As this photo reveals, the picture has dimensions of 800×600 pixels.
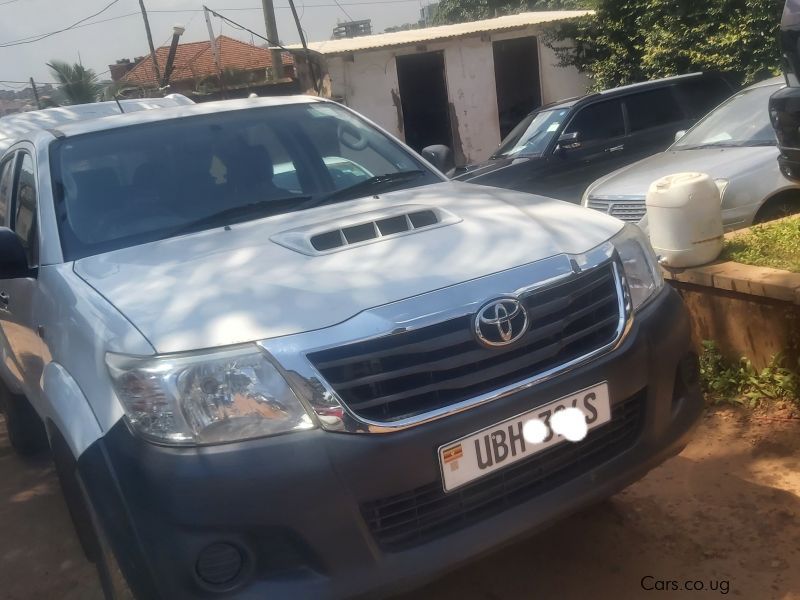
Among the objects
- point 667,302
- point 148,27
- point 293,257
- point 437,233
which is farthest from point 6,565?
point 148,27

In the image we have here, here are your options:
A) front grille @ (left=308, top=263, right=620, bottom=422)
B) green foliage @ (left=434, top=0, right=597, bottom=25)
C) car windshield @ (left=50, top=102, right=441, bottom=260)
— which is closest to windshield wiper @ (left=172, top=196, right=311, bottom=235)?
car windshield @ (left=50, top=102, right=441, bottom=260)

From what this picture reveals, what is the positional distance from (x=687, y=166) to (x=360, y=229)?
178 inches

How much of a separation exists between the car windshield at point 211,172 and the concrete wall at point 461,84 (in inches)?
483

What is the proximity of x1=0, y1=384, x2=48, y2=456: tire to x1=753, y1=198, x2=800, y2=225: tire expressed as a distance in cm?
494

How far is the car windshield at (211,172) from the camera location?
3.25 m

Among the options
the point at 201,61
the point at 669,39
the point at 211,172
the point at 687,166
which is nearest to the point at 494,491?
the point at 211,172

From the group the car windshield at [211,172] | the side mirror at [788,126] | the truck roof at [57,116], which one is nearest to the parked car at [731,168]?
the side mirror at [788,126]

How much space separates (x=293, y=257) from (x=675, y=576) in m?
1.69

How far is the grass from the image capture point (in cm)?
414

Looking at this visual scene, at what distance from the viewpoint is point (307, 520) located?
81.8 inches

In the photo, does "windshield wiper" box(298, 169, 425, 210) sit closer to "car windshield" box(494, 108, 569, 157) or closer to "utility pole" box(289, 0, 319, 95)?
"car windshield" box(494, 108, 569, 157)

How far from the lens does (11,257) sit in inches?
121

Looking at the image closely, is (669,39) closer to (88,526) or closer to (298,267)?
(298,267)

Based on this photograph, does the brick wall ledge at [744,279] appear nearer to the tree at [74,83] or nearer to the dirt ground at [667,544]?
the dirt ground at [667,544]
